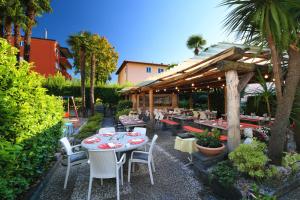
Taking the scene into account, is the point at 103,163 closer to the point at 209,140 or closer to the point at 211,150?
the point at 211,150

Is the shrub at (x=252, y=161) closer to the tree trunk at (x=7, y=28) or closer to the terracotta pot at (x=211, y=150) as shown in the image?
the terracotta pot at (x=211, y=150)

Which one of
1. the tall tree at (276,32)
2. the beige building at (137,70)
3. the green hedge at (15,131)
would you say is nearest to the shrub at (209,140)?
the tall tree at (276,32)

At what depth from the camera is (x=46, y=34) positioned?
2595 cm

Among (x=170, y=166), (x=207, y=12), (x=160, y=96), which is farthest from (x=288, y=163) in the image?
(x=160, y=96)

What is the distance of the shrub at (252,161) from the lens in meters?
2.89

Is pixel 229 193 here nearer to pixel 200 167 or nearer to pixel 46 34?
pixel 200 167

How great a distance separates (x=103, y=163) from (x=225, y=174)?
89.9 inches

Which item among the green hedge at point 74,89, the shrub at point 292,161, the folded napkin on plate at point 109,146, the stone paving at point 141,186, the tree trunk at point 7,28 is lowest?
the stone paving at point 141,186

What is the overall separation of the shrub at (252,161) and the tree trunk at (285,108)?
37 centimetres

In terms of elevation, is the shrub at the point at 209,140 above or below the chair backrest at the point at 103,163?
above

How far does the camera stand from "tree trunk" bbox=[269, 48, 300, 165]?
3131 mm

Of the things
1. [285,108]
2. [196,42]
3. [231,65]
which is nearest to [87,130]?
[231,65]

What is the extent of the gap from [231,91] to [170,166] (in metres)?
2.51

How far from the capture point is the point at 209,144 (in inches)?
152
